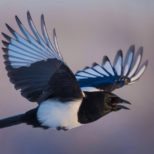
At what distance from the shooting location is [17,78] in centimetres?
309

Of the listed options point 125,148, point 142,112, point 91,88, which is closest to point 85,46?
point 142,112

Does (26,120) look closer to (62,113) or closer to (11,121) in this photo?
(11,121)

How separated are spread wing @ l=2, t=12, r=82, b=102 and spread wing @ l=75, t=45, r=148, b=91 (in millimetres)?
345

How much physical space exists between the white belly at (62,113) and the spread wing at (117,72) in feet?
1.23

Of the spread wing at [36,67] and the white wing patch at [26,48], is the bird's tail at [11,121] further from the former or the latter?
the white wing patch at [26,48]

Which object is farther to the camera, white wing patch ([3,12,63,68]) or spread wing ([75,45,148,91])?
spread wing ([75,45,148,91])

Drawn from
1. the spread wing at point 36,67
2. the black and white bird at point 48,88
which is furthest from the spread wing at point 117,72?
the spread wing at point 36,67

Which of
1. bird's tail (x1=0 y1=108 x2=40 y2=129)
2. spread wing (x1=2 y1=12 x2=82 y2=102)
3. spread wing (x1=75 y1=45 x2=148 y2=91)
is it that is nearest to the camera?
spread wing (x1=2 y1=12 x2=82 y2=102)

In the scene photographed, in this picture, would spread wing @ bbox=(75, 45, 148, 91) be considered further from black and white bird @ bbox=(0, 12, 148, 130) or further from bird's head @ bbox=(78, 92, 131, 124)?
bird's head @ bbox=(78, 92, 131, 124)

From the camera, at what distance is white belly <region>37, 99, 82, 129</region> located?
2973mm

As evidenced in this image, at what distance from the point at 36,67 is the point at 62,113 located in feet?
0.74

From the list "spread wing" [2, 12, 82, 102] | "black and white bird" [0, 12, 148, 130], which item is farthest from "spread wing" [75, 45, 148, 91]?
"spread wing" [2, 12, 82, 102]

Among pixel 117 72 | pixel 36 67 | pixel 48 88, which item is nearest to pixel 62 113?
pixel 48 88

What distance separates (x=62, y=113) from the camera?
9.78 ft
